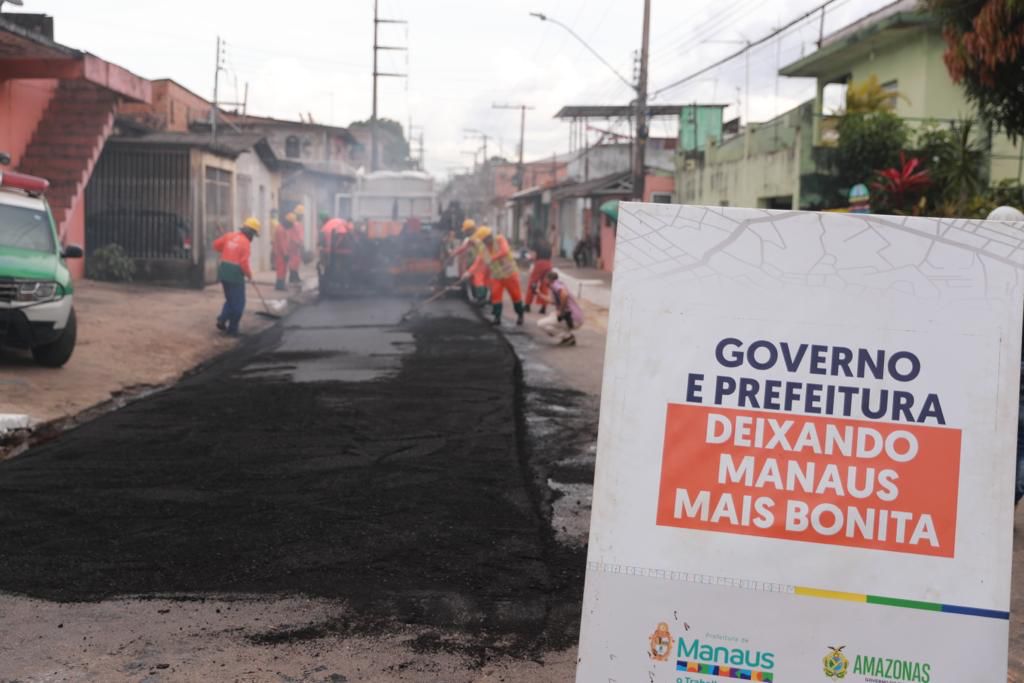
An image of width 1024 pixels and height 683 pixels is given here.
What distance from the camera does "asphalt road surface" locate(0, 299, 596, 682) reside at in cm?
417

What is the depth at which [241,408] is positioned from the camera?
9352 mm

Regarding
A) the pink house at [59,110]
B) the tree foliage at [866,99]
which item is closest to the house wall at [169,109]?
the pink house at [59,110]

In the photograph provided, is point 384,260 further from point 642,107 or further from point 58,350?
point 58,350

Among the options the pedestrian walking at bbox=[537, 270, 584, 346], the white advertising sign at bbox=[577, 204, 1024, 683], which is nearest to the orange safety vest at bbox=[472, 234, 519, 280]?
the pedestrian walking at bbox=[537, 270, 584, 346]

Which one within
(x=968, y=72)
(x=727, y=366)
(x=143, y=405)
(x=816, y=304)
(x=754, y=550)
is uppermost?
(x=968, y=72)

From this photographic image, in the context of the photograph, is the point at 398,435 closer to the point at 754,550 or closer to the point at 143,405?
the point at 143,405

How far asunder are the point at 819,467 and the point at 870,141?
17896 millimetres

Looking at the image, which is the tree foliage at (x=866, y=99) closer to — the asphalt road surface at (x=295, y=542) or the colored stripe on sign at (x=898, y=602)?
the asphalt road surface at (x=295, y=542)

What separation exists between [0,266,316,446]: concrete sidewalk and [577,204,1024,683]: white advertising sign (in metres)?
6.51

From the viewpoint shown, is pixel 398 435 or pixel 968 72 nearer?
pixel 398 435

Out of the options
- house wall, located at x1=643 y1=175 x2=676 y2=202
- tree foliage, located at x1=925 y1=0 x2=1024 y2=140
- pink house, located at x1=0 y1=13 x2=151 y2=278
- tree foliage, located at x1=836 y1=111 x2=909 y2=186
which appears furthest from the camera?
house wall, located at x1=643 y1=175 x2=676 y2=202

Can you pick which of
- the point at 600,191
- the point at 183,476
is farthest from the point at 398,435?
the point at 600,191

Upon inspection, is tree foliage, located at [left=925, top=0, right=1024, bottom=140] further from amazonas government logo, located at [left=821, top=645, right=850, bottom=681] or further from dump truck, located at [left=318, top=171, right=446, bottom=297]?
dump truck, located at [left=318, top=171, right=446, bottom=297]

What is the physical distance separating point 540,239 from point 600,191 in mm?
22254
